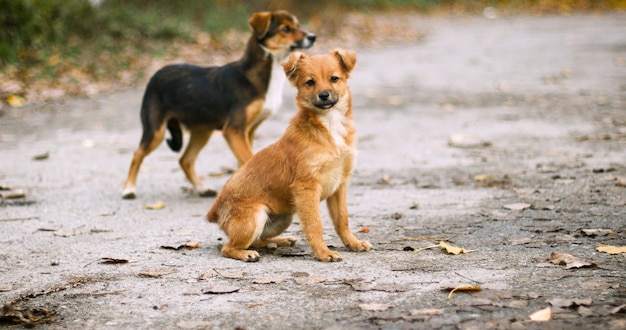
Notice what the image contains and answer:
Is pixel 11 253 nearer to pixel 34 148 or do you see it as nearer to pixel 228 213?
pixel 228 213

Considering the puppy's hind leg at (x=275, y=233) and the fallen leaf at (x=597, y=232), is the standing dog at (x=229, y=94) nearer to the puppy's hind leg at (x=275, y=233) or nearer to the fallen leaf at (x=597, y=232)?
the puppy's hind leg at (x=275, y=233)

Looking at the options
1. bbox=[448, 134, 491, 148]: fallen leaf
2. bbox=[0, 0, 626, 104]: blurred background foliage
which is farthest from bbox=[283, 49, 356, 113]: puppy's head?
bbox=[0, 0, 626, 104]: blurred background foliage

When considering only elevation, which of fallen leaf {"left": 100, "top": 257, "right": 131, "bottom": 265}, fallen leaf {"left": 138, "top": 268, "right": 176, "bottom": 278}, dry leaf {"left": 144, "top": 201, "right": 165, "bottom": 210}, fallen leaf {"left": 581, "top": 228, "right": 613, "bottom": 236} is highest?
fallen leaf {"left": 581, "top": 228, "right": 613, "bottom": 236}

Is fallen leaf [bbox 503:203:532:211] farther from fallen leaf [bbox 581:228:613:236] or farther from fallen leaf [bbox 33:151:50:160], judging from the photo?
fallen leaf [bbox 33:151:50:160]

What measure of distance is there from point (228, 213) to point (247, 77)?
103 inches

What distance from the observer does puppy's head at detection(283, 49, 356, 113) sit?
4879mm

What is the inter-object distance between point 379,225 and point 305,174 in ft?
3.95

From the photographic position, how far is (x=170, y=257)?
16.3 ft

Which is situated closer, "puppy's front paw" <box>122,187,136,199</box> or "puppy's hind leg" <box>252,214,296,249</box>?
"puppy's hind leg" <box>252,214,296,249</box>

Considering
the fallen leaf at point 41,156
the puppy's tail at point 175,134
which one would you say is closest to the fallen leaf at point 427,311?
the puppy's tail at point 175,134

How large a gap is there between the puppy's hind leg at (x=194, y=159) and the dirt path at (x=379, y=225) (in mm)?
184

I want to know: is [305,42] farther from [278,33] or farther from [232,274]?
[232,274]

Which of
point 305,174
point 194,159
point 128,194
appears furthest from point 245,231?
point 194,159

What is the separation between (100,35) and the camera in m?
17.2
